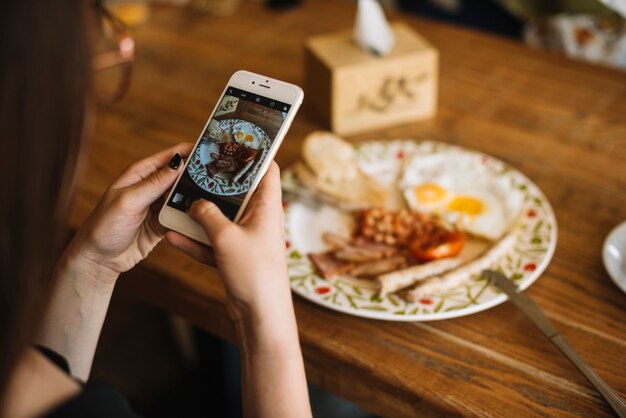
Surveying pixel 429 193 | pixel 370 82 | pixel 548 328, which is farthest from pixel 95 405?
pixel 370 82

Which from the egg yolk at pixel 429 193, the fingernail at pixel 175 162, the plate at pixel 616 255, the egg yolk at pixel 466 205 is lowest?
the egg yolk at pixel 466 205

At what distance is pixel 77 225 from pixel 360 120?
29.9 inches

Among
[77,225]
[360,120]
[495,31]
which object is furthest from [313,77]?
[495,31]

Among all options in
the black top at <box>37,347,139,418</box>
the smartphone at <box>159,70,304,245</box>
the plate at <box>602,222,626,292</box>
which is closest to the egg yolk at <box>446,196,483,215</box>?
the plate at <box>602,222,626,292</box>

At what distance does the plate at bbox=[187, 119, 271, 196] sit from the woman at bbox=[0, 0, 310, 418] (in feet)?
0.10

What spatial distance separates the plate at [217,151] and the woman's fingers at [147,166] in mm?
44

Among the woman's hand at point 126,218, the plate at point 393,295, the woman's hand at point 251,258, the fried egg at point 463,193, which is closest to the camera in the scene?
the woman's hand at point 251,258

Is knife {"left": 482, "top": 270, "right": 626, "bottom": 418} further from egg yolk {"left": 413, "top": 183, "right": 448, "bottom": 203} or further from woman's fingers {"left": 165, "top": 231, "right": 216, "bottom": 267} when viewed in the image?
woman's fingers {"left": 165, "top": 231, "right": 216, "bottom": 267}

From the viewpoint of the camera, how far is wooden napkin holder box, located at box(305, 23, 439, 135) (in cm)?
162

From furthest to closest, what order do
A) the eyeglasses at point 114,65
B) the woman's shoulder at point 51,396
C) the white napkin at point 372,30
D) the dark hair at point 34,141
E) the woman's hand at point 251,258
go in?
the eyeglasses at point 114,65
the white napkin at point 372,30
the woman's hand at point 251,258
the woman's shoulder at point 51,396
the dark hair at point 34,141

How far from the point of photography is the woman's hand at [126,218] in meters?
1.01

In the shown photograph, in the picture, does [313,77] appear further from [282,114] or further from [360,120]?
[282,114]

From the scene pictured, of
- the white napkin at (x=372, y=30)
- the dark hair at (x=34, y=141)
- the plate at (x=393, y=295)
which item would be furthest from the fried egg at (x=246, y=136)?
the white napkin at (x=372, y=30)

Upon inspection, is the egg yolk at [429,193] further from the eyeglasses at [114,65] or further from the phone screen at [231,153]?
the eyeglasses at [114,65]
